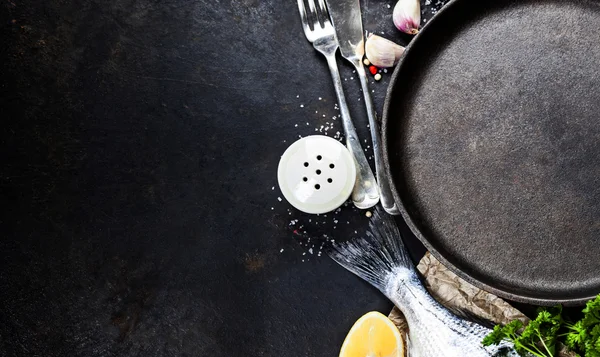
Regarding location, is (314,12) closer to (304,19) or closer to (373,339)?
(304,19)

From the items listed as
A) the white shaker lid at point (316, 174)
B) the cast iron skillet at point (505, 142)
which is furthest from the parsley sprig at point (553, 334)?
the white shaker lid at point (316, 174)

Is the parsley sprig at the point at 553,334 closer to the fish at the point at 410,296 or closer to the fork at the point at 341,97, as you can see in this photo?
the fish at the point at 410,296

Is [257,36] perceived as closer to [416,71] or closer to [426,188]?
[416,71]

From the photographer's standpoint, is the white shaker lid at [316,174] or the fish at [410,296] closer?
the fish at [410,296]

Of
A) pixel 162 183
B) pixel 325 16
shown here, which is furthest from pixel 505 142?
pixel 162 183

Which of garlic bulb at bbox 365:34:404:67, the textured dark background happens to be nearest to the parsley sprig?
the textured dark background

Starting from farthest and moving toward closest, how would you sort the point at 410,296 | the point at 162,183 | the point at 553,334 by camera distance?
the point at 162,183 < the point at 410,296 < the point at 553,334

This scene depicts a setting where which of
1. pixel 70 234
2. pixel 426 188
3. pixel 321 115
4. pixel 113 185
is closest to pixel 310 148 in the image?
pixel 321 115
